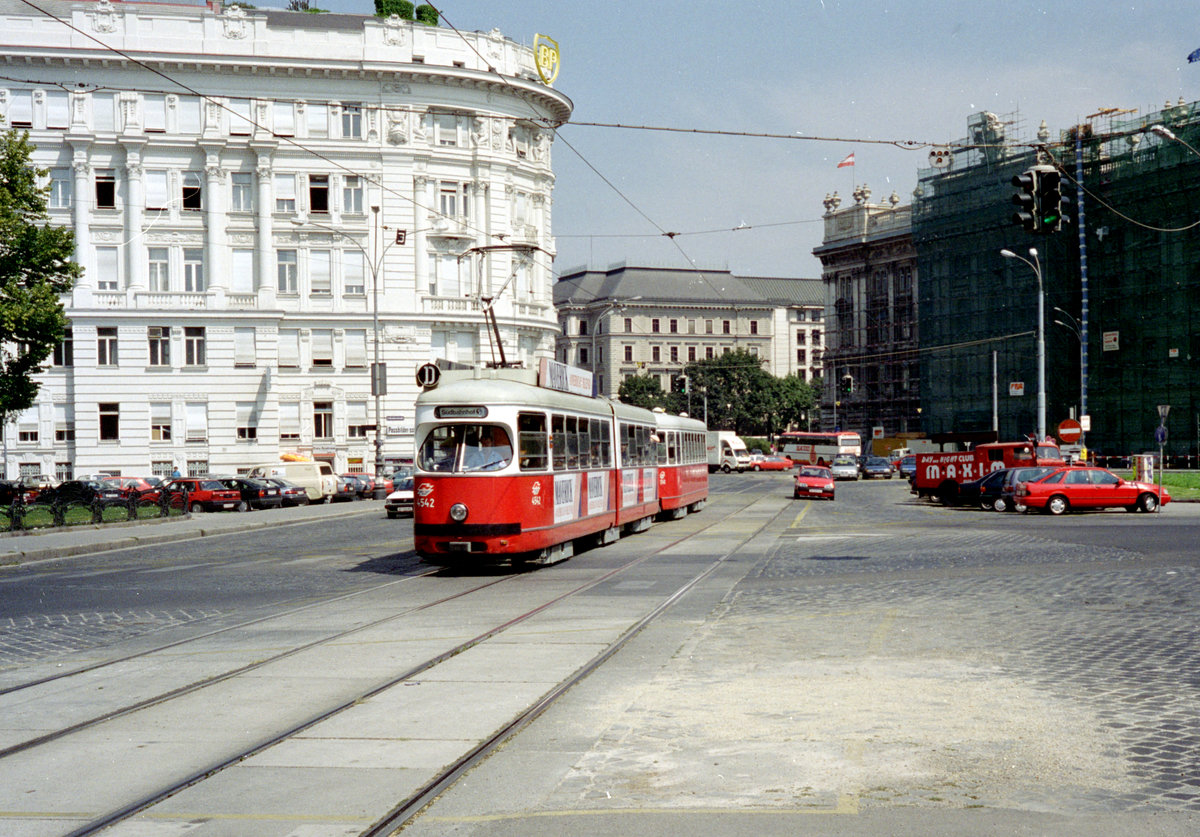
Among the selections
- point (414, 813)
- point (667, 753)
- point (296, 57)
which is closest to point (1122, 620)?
point (667, 753)

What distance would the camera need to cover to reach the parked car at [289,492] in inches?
1877

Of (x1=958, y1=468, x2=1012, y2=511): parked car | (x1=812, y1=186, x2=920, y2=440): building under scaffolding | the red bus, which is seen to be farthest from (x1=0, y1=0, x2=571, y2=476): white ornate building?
(x1=812, y1=186, x2=920, y2=440): building under scaffolding

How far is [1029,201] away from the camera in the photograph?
2142 centimetres

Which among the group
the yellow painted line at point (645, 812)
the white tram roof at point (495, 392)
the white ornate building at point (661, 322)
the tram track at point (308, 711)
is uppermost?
the white ornate building at point (661, 322)

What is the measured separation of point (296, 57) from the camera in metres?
57.0

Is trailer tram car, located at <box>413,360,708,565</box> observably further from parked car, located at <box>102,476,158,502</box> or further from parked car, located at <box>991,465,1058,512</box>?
parked car, located at <box>102,476,158,502</box>

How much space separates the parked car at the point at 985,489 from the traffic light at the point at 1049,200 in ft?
58.1

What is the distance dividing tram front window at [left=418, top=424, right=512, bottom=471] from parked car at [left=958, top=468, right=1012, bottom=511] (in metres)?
23.3

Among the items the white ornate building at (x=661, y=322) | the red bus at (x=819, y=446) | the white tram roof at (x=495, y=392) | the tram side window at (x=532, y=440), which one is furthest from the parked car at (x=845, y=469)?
the white ornate building at (x=661, y=322)

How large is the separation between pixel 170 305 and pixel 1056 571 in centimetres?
4758

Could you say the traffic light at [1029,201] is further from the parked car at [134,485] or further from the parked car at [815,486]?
the parked car at [134,485]

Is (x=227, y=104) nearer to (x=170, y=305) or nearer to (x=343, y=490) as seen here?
(x=170, y=305)

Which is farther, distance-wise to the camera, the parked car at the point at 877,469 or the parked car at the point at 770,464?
the parked car at the point at 770,464

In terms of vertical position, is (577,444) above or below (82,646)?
above
